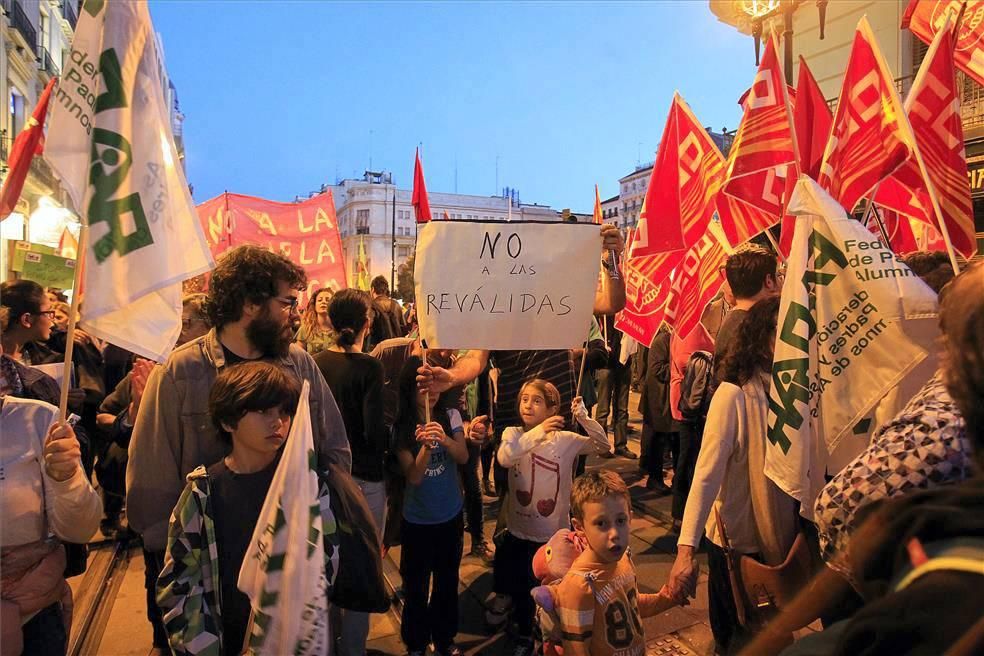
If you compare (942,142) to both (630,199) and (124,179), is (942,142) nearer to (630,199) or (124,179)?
(124,179)

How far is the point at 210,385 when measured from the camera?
233 cm

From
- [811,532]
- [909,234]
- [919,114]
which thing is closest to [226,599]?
[811,532]

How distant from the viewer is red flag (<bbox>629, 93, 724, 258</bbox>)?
4508 mm

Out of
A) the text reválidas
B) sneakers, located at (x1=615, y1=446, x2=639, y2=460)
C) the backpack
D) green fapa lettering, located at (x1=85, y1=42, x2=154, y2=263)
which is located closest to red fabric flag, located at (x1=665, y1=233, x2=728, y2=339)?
the backpack

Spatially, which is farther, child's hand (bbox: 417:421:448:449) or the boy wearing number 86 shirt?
child's hand (bbox: 417:421:448:449)

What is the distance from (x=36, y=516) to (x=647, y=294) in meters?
4.15

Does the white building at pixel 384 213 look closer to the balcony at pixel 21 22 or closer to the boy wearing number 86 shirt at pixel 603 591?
the balcony at pixel 21 22

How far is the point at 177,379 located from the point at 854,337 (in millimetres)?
2433

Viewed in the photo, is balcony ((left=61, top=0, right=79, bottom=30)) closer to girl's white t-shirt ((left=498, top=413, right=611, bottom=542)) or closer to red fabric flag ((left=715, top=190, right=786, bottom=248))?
red fabric flag ((left=715, top=190, right=786, bottom=248))

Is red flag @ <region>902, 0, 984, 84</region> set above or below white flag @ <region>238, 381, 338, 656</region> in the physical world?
above

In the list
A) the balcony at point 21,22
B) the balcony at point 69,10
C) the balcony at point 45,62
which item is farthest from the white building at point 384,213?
the balcony at point 21,22

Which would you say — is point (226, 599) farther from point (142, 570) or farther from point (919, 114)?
point (919, 114)

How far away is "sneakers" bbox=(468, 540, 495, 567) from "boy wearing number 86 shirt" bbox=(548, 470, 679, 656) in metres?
2.29

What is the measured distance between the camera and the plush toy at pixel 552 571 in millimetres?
2453
